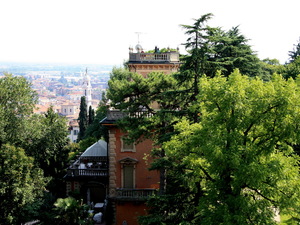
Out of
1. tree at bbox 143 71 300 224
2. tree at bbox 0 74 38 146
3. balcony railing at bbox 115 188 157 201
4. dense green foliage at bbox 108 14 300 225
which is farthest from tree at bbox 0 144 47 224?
tree at bbox 143 71 300 224

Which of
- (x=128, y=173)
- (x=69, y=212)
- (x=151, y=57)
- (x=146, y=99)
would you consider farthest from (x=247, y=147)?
(x=151, y=57)

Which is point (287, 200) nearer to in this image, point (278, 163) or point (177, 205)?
point (278, 163)

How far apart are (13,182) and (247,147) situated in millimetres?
14725

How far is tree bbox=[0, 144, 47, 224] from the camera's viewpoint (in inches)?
830

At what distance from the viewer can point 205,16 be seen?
15.7 m

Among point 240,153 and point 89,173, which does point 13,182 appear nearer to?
point 89,173

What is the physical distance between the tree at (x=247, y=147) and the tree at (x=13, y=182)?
1172cm

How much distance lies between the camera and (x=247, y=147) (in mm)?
12242

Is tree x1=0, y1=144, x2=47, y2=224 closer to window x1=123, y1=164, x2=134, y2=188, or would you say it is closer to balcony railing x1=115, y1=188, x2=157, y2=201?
balcony railing x1=115, y1=188, x2=157, y2=201

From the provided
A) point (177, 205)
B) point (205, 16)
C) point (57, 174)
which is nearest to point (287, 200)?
point (177, 205)

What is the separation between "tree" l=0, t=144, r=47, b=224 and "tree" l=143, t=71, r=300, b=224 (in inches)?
461

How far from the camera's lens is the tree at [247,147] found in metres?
11.9

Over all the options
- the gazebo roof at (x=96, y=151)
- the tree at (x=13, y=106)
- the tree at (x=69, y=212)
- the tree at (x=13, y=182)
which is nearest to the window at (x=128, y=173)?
the tree at (x=69, y=212)

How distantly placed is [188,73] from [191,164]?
417 centimetres
